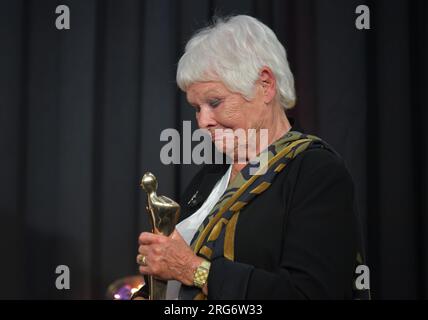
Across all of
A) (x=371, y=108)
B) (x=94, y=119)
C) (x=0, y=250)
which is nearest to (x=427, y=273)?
(x=371, y=108)

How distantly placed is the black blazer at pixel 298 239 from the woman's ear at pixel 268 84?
6.8 inches

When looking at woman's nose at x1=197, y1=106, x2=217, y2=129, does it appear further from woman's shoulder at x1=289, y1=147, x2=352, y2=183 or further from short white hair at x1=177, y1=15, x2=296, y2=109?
woman's shoulder at x1=289, y1=147, x2=352, y2=183

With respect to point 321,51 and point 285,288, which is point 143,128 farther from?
point 285,288

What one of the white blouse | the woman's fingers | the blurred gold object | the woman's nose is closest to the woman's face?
the woman's nose

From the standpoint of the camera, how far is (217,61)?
1.03 metres

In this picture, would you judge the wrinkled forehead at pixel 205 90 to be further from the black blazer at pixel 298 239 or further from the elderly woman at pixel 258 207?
the black blazer at pixel 298 239

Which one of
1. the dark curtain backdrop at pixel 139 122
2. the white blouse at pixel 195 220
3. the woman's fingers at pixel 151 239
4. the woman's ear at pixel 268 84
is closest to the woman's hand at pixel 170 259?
the woman's fingers at pixel 151 239

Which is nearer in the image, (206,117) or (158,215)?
(158,215)

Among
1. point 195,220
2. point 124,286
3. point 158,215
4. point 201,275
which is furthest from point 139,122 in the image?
point 201,275

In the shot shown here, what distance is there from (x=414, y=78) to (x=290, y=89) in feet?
2.72

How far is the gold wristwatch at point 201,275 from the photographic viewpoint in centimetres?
89

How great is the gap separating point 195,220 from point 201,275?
24cm

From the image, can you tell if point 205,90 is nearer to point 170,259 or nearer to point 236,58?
point 236,58

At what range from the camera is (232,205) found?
3.13ft
